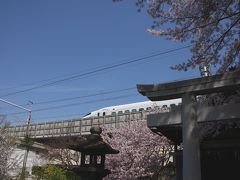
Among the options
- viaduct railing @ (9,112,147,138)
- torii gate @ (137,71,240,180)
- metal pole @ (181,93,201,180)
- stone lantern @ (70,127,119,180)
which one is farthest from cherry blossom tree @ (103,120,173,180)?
viaduct railing @ (9,112,147,138)

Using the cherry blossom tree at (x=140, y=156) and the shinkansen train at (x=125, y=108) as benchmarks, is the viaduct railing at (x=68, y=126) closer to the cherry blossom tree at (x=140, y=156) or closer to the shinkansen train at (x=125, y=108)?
the shinkansen train at (x=125, y=108)

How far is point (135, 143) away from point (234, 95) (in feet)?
41.1

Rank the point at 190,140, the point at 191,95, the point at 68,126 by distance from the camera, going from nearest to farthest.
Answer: the point at 190,140 < the point at 191,95 < the point at 68,126

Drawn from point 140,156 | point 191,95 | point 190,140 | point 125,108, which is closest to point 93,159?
point 190,140

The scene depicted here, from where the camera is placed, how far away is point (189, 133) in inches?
351

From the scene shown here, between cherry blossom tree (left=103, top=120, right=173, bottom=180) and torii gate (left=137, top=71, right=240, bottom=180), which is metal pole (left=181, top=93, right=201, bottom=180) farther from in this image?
cherry blossom tree (left=103, top=120, right=173, bottom=180)

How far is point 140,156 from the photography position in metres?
21.3

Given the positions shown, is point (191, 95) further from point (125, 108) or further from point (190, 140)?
point (125, 108)

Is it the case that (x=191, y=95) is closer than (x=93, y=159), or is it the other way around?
(x=191, y=95)

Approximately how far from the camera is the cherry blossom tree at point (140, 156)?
20828 mm

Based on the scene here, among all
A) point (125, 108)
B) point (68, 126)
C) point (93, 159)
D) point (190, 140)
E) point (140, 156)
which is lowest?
point (93, 159)

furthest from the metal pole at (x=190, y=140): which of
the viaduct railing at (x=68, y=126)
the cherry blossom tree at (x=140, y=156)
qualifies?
the viaduct railing at (x=68, y=126)

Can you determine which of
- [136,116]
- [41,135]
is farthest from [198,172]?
[41,135]

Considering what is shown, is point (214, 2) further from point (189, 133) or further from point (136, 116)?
point (136, 116)
